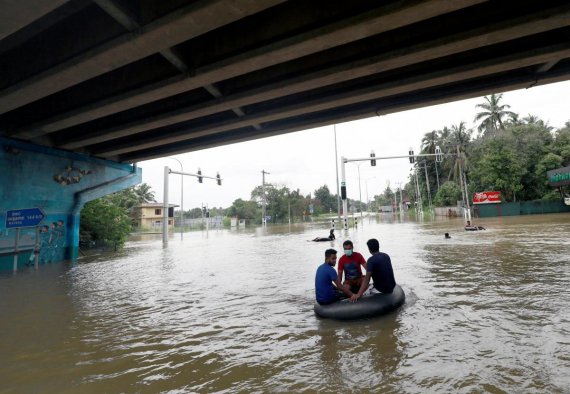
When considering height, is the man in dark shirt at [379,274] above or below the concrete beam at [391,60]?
below

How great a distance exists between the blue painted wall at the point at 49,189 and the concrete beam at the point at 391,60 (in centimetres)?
711

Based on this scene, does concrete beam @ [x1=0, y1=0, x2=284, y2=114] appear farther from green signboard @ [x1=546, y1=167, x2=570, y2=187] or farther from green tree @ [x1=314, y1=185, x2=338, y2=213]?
green tree @ [x1=314, y1=185, x2=338, y2=213]

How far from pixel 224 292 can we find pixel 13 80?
321 inches

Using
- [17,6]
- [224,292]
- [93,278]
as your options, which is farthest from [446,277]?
[93,278]

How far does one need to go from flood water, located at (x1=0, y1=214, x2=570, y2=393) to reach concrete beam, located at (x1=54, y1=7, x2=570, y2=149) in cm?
538

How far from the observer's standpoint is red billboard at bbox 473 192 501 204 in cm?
4609

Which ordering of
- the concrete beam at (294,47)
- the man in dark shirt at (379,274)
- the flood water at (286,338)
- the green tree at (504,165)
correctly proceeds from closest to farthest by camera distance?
1. the flood water at (286,338)
2. the man in dark shirt at (379,274)
3. the concrete beam at (294,47)
4. the green tree at (504,165)

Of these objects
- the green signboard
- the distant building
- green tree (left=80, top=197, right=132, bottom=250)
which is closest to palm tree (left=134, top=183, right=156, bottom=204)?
the distant building

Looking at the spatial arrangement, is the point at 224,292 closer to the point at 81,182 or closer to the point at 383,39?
the point at 383,39

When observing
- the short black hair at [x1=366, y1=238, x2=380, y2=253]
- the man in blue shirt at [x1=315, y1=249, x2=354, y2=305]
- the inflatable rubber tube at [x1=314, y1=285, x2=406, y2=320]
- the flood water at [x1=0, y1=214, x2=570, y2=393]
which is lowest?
the flood water at [x1=0, y1=214, x2=570, y2=393]

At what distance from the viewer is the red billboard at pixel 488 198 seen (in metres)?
46.1

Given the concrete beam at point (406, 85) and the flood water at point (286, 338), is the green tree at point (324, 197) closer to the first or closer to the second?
the concrete beam at point (406, 85)

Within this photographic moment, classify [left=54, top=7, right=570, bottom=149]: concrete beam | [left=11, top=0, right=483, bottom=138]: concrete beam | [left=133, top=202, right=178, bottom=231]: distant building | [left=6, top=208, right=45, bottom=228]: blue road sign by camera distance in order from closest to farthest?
[left=11, top=0, right=483, bottom=138]: concrete beam, [left=54, top=7, right=570, bottom=149]: concrete beam, [left=6, top=208, right=45, bottom=228]: blue road sign, [left=133, top=202, right=178, bottom=231]: distant building

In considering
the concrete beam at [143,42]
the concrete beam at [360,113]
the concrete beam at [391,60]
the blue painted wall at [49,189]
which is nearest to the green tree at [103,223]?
the blue painted wall at [49,189]
